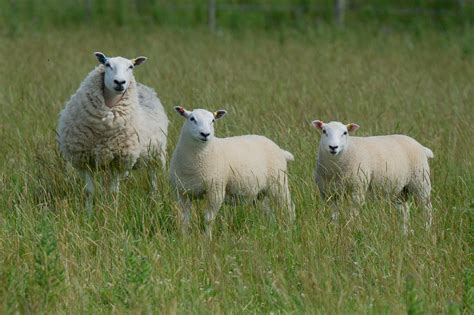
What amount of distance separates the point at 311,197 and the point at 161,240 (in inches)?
41.4

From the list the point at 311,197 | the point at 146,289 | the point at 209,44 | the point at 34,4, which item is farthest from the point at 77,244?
the point at 34,4

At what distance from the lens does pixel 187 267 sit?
183 inches

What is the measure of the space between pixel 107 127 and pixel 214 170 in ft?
3.68

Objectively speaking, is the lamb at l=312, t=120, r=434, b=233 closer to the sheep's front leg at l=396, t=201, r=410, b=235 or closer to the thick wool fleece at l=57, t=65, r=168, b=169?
the sheep's front leg at l=396, t=201, r=410, b=235

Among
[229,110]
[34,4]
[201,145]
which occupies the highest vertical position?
[201,145]

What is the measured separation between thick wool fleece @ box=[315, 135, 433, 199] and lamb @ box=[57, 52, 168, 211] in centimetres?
112

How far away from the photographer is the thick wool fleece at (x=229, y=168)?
210 inches

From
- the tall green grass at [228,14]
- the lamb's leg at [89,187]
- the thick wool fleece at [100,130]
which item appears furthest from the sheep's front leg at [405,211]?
the tall green grass at [228,14]

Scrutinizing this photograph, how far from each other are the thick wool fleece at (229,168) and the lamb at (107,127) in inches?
26.2

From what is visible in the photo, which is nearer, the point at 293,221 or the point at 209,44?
the point at 293,221

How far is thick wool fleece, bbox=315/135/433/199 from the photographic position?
18.1 feet

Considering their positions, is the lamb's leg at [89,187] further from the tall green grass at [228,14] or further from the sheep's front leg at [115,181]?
the tall green grass at [228,14]

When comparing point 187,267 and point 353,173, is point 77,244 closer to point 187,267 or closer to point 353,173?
point 187,267

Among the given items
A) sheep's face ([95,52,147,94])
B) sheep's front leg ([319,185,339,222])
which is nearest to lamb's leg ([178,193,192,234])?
sheep's front leg ([319,185,339,222])
